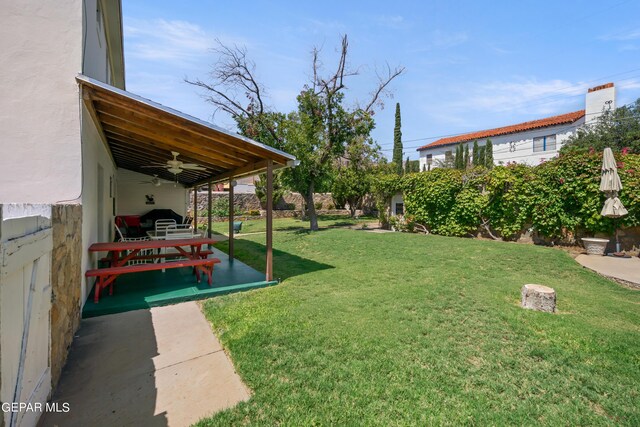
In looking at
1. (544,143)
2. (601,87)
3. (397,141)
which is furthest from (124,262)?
(397,141)

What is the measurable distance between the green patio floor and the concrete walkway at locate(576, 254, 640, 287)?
24.9 ft

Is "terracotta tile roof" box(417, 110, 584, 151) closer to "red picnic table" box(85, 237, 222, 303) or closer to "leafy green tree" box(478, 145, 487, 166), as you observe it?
"leafy green tree" box(478, 145, 487, 166)

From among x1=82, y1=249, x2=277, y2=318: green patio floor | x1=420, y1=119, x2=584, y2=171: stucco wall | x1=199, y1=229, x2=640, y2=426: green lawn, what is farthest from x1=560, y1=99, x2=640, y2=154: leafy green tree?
x1=82, y1=249, x2=277, y2=318: green patio floor

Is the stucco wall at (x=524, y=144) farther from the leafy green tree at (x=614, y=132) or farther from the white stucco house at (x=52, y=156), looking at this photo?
the white stucco house at (x=52, y=156)

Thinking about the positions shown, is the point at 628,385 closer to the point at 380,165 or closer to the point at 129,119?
the point at 129,119

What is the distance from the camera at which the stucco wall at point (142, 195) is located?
12.3 metres

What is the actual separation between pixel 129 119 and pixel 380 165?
21193mm

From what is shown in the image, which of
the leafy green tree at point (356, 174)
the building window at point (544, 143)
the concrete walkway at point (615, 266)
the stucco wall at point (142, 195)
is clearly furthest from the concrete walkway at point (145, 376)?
the building window at point (544, 143)

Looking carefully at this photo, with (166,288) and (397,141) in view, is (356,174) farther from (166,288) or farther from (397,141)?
(166,288)

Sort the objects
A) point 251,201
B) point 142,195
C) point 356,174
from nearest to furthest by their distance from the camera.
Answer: point 142,195
point 356,174
point 251,201

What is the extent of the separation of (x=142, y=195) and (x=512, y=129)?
30508mm

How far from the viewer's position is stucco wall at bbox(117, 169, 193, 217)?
12.3 meters

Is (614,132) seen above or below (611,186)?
above

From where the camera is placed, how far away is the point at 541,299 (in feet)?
14.8
